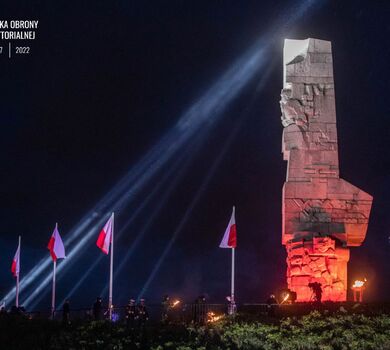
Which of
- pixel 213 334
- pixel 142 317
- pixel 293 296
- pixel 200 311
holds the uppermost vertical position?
pixel 293 296

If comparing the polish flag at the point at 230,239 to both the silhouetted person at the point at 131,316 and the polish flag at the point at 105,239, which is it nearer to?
the polish flag at the point at 105,239

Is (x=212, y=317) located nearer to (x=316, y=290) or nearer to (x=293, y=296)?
(x=293, y=296)

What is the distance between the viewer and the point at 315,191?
21672 mm

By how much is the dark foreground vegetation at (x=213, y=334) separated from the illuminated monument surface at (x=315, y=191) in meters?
4.14

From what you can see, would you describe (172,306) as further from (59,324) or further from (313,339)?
(313,339)

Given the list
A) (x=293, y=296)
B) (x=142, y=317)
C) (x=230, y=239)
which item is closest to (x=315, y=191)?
(x=230, y=239)

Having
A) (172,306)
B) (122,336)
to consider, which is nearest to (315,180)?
(172,306)

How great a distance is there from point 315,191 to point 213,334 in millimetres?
7966

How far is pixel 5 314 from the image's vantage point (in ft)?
56.6

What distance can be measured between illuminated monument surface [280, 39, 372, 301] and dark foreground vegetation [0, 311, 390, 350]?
4.14 metres

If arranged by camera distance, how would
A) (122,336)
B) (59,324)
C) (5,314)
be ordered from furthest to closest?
(5,314), (59,324), (122,336)

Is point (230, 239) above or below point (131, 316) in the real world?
above

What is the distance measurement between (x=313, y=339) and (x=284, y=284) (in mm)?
16463

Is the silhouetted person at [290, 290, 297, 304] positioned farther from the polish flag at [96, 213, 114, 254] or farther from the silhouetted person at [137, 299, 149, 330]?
the polish flag at [96, 213, 114, 254]
